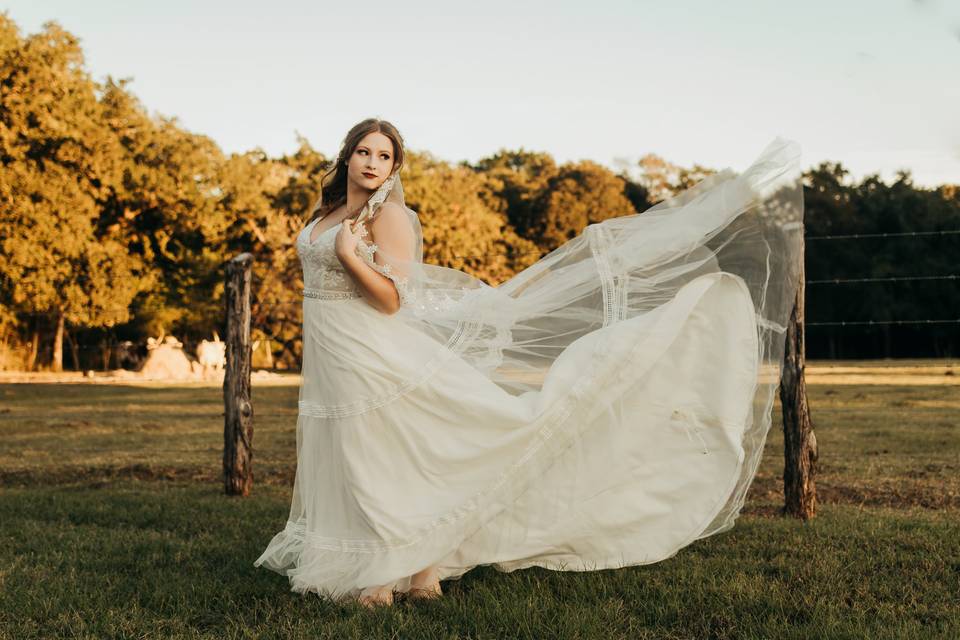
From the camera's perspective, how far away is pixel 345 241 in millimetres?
4535

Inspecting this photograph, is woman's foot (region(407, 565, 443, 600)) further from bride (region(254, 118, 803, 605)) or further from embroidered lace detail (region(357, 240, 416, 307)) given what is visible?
embroidered lace detail (region(357, 240, 416, 307))

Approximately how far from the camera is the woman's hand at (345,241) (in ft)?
14.8

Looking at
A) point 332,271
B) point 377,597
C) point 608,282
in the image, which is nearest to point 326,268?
point 332,271

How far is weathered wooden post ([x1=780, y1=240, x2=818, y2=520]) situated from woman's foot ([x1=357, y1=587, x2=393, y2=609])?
3721 mm

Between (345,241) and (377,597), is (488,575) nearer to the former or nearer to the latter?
(377,597)

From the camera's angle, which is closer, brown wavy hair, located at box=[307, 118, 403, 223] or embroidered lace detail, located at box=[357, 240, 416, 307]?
embroidered lace detail, located at box=[357, 240, 416, 307]

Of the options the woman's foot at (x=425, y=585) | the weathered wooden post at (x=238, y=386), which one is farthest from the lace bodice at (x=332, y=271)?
the weathered wooden post at (x=238, y=386)

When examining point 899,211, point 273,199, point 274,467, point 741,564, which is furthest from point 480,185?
point 741,564

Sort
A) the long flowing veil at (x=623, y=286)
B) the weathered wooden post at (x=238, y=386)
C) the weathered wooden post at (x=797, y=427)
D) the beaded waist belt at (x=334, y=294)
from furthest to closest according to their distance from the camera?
the weathered wooden post at (x=238, y=386) < the weathered wooden post at (x=797, y=427) < the long flowing veil at (x=623, y=286) < the beaded waist belt at (x=334, y=294)

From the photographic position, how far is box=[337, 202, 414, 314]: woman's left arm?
15.3 ft

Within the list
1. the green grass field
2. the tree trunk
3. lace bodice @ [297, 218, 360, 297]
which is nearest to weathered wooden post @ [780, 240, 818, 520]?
the green grass field

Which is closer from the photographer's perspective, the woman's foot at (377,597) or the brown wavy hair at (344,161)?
the woman's foot at (377,597)

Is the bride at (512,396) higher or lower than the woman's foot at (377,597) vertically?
higher

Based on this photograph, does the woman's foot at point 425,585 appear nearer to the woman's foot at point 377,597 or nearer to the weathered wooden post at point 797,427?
the woman's foot at point 377,597
